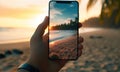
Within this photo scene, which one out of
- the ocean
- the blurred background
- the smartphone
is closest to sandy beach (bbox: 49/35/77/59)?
the smartphone

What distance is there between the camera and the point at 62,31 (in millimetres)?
1465

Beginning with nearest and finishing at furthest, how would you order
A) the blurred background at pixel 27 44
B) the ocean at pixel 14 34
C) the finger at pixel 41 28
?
1. the finger at pixel 41 28
2. the blurred background at pixel 27 44
3. the ocean at pixel 14 34

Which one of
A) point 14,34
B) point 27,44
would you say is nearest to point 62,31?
point 27,44

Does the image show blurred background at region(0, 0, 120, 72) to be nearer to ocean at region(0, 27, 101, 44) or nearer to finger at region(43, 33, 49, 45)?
ocean at region(0, 27, 101, 44)

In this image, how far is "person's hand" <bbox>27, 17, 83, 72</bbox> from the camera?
1420 mm

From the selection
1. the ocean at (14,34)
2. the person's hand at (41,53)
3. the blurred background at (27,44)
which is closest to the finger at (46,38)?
the person's hand at (41,53)

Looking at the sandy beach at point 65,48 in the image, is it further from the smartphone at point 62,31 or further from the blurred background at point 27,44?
the blurred background at point 27,44

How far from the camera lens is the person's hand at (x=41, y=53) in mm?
1420

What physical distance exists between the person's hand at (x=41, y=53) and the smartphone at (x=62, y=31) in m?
0.03

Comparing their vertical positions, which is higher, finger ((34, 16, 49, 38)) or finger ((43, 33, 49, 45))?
finger ((34, 16, 49, 38))

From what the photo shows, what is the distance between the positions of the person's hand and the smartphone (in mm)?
30

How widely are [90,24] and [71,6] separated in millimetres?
12450

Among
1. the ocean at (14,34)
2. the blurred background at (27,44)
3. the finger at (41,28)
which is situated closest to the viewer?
the finger at (41,28)

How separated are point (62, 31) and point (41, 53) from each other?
0.13 m
